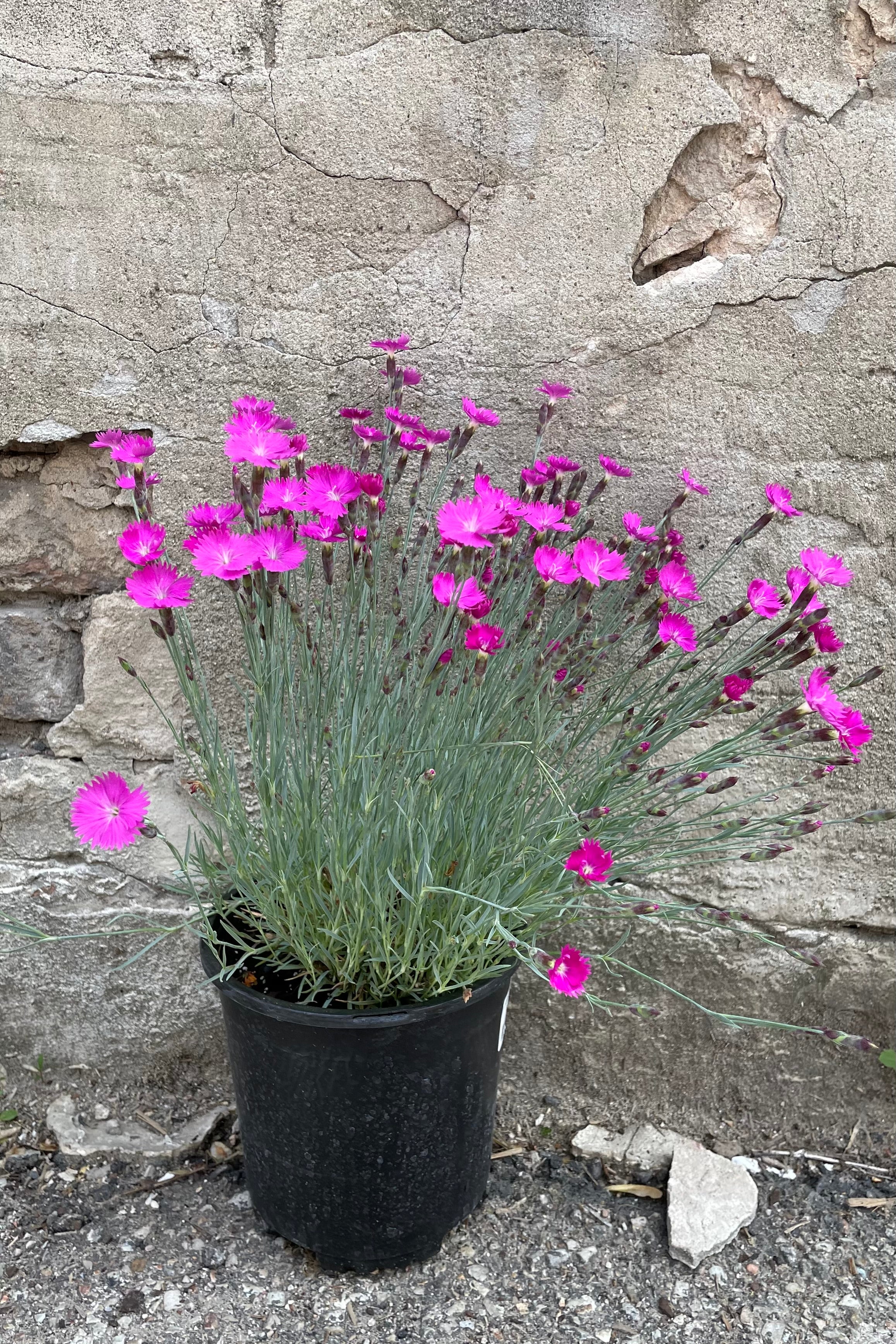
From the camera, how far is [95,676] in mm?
1802

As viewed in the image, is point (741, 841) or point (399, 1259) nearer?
point (399, 1259)

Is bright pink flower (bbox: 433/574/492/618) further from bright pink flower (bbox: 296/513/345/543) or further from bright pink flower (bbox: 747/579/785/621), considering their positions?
bright pink flower (bbox: 747/579/785/621)

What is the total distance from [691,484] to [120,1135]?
61.5 inches

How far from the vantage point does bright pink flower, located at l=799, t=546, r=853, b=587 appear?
146cm

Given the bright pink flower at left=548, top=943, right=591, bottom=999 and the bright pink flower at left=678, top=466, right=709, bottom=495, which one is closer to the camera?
the bright pink flower at left=548, top=943, right=591, bottom=999

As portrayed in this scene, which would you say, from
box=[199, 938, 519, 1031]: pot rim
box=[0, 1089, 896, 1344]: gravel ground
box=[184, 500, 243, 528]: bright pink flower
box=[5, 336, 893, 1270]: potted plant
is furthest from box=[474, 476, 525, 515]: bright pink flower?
box=[0, 1089, 896, 1344]: gravel ground

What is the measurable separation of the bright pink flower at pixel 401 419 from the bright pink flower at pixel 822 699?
687mm

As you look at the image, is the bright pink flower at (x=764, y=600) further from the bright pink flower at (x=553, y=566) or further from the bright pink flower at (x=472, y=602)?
the bright pink flower at (x=472, y=602)

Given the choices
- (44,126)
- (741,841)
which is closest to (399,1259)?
(741,841)

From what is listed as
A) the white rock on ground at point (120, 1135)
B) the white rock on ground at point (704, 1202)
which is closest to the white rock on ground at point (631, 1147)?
the white rock on ground at point (704, 1202)

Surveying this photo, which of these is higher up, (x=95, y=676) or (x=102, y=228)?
(x=102, y=228)

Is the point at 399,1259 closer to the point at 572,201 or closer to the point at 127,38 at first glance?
the point at 572,201

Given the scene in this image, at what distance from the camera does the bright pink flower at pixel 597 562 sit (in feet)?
4.39

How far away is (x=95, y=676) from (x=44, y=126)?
90 cm
